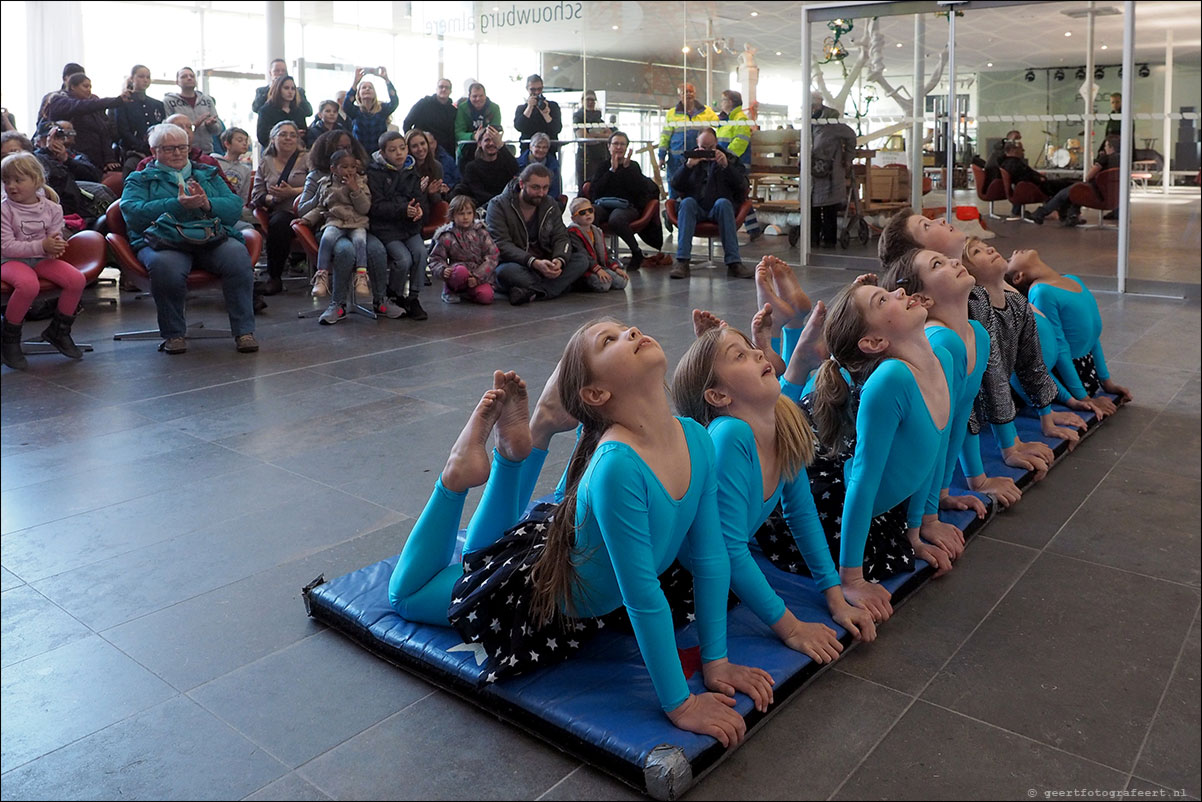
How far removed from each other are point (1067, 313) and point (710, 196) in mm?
4446

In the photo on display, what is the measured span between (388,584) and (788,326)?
3.74ft

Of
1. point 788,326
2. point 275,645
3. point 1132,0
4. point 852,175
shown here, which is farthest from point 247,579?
point 852,175

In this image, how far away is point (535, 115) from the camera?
8297mm

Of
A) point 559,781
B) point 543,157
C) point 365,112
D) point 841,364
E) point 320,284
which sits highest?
point 365,112

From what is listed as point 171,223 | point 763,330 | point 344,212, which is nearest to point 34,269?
point 171,223

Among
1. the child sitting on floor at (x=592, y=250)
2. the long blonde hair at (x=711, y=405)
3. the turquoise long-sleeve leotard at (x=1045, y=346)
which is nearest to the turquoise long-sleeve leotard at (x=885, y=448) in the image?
the long blonde hair at (x=711, y=405)

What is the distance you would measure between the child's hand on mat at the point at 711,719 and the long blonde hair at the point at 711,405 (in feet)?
1.46

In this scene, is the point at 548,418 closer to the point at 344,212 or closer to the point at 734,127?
the point at 344,212

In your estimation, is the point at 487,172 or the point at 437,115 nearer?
the point at 487,172

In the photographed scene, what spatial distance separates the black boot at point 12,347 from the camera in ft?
14.1

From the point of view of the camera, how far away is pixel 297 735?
161 cm

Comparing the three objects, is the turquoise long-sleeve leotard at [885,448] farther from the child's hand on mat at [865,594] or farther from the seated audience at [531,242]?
the seated audience at [531,242]

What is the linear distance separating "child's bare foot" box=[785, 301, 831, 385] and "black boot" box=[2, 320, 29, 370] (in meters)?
3.36

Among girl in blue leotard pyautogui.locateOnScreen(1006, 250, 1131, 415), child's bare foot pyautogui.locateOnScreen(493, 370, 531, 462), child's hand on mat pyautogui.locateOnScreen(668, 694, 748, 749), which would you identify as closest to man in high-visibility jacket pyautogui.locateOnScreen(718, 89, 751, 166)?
girl in blue leotard pyautogui.locateOnScreen(1006, 250, 1131, 415)
